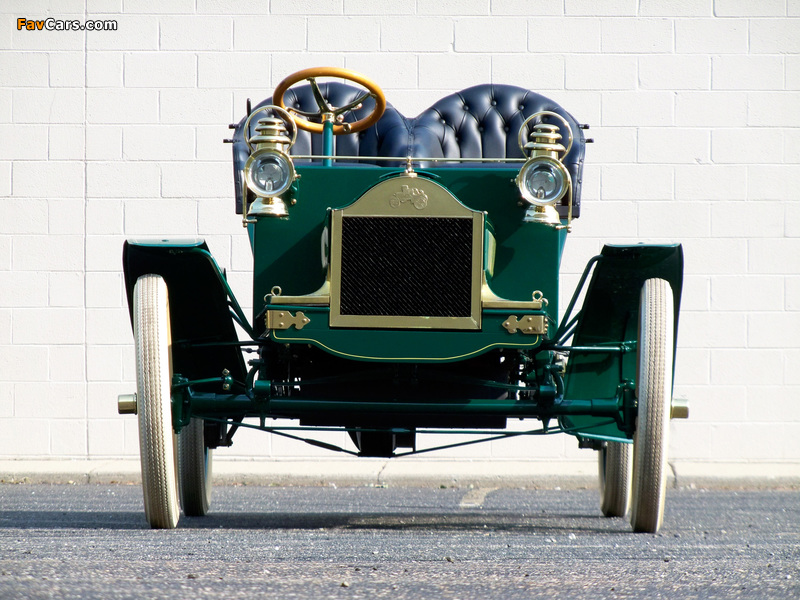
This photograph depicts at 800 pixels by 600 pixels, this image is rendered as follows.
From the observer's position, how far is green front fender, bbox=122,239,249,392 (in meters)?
3.98

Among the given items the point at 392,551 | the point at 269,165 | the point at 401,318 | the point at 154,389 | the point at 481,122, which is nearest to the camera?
the point at 392,551

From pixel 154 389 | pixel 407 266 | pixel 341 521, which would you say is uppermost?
pixel 407 266

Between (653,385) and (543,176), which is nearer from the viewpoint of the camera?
(653,385)

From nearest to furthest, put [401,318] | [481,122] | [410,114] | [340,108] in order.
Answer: [401,318] → [340,108] → [481,122] → [410,114]

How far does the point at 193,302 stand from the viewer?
412cm

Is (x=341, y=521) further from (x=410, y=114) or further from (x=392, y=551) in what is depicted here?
(x=410, y=114)

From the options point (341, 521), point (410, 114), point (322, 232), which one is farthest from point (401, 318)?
point (410, 114)

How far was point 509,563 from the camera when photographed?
3.22 metres

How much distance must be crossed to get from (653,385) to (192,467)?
1.91 metres

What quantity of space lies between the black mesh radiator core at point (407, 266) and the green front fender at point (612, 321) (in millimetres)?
498

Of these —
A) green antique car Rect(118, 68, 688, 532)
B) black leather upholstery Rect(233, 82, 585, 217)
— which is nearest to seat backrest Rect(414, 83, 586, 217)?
black leather upholstery Rect(233, 82, 585, 217)

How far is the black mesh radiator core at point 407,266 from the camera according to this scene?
12.7 feet

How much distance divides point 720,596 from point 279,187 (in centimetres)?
207

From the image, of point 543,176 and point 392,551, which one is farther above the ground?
point 543,176
